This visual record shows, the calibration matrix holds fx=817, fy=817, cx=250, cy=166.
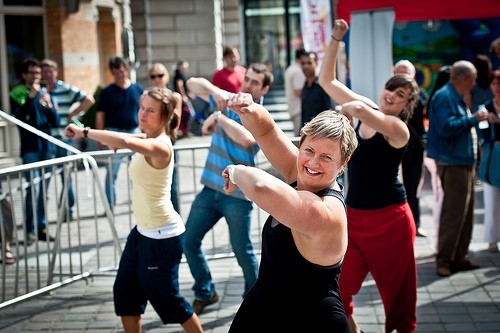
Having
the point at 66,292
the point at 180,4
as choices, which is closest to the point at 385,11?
the point at 66,292

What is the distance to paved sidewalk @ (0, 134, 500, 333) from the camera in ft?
18.7

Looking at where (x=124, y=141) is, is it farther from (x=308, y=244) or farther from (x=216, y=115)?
(x=308, y=244)

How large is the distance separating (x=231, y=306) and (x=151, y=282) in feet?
4.64

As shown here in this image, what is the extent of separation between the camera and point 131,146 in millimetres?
4680

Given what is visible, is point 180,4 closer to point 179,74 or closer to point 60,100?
point 179,74

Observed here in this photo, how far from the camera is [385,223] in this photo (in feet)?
16.5

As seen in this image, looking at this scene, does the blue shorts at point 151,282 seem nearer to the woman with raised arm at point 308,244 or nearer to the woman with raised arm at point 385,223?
the woman with raised arm at point 385,223

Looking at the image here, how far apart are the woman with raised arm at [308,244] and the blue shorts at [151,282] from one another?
1.57 meters

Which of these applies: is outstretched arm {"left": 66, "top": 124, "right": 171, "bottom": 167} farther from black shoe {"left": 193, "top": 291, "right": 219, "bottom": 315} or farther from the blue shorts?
black shoe {"left": 193, "top": 291, "right": 219, "bottom": 315}

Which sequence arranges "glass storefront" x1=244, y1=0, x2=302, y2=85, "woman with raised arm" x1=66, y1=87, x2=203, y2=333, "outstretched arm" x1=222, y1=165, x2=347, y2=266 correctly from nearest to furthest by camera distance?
"outstretched arm" x1=222, y1=165, x2=347, y2=266, "woman with raised arm" x1=66, y1=87, x2=203, y2=333, "glass storefront" x1=244, y1=0, x2=302, y2=85

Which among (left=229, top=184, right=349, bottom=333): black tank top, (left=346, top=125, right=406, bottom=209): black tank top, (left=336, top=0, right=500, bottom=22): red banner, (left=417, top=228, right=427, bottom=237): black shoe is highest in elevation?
(left=336, top=0, right=500, bottom=22): red banner

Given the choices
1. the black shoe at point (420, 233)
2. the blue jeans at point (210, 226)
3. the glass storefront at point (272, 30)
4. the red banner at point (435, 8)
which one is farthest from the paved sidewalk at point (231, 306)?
the glass storefront at point (272, 30)

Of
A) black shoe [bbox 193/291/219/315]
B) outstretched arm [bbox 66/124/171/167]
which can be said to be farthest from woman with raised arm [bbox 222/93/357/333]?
black shoe [bbox 193/291/219/315]

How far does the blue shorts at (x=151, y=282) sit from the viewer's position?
15.9 ft
